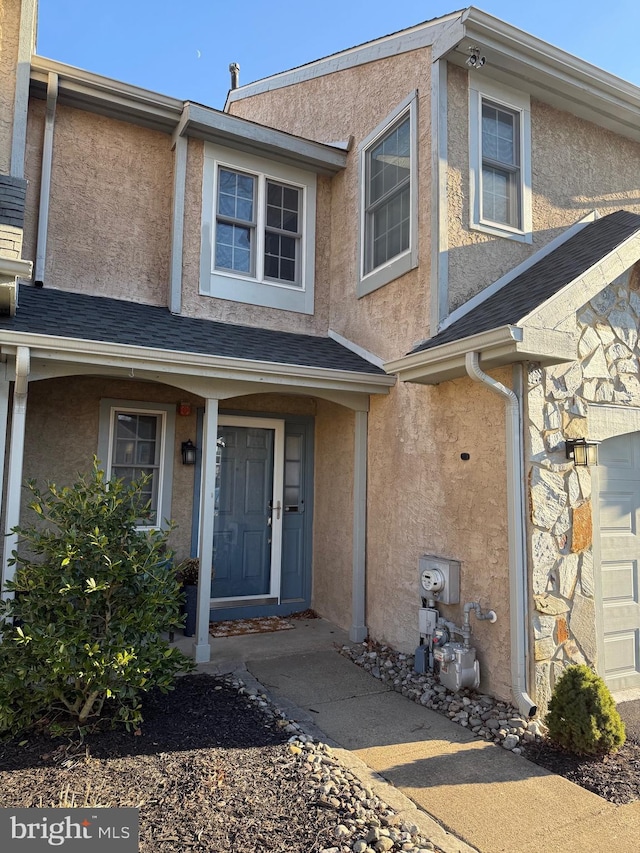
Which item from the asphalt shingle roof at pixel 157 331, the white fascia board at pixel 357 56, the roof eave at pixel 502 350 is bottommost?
the roof eave at pixel 502 350

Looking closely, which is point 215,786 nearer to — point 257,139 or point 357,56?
point 257,139

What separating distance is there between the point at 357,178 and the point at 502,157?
182 centimetres

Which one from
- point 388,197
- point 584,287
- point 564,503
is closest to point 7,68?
point 388,197

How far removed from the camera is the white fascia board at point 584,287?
4.20 metres

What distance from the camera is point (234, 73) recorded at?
→ 36.1ft

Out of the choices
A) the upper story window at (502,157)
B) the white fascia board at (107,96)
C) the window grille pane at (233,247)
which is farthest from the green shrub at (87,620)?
the white fascia board at (107,96)

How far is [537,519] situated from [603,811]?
Answer: 6.17 ft

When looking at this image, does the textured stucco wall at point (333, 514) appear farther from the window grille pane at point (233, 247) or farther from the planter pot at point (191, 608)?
the window grille pane at point (233, 247)

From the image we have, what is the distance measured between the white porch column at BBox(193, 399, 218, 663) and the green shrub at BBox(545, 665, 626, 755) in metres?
3.05

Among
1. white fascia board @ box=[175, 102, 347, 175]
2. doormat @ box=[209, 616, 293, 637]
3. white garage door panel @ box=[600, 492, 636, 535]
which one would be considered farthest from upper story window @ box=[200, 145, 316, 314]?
white garage door panel @ box=[600, 492, 636, 535]

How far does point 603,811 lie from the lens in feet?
10.0

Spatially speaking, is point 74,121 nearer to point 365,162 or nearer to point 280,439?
point 365,162

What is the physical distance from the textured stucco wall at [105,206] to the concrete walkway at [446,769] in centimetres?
430

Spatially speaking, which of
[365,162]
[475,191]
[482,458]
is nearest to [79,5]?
[365,162]
